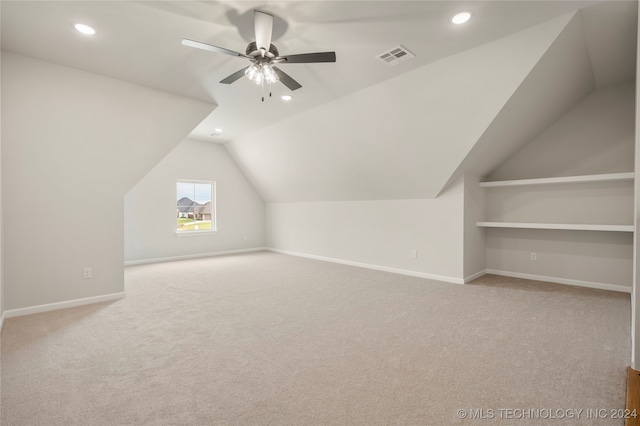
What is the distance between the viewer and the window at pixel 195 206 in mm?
7199

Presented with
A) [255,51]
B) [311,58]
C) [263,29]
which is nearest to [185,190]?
[255,51]

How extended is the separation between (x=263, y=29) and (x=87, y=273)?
3584 mm

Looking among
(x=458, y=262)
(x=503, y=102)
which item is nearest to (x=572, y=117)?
(x=503, y=102)

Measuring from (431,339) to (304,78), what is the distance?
3.22 m

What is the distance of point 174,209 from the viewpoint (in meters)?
6.94

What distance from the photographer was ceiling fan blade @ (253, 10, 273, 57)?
7.98 ft

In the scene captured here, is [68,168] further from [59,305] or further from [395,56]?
[395,56]

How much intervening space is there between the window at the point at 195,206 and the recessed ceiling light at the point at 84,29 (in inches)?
181

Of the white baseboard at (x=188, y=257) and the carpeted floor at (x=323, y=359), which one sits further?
the white baseboard at (x=188, y=257)

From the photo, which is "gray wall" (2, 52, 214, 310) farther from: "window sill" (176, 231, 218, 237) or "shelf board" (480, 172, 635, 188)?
"shelf board" (480, 172, 635, 188)

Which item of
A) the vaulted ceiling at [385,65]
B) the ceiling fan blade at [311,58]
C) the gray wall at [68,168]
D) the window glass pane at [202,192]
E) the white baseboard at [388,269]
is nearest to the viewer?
the ceiling fan blade at [311,58]

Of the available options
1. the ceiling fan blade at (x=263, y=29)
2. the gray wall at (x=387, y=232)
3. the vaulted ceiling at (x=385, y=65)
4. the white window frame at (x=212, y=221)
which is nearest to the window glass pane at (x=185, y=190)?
the white window frame at (x=212, y=221)

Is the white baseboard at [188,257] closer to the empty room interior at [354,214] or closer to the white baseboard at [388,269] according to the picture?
the empty room interior at [354,214]

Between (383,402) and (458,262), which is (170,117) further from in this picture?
(458,262)
